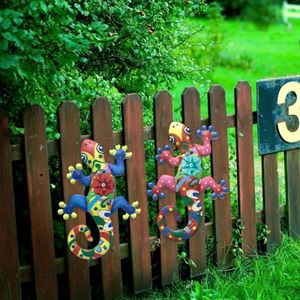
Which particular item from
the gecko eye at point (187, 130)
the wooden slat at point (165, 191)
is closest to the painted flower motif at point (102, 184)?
the wooden slat at point (165, 191)

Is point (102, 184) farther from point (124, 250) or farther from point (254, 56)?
point (254, 56)

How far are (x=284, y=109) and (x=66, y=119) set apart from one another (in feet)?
5.08

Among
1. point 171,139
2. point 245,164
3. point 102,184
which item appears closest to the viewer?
point 102,184

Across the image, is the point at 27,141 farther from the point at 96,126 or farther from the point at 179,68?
the point at 179,68

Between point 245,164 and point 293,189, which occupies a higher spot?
point 245,164

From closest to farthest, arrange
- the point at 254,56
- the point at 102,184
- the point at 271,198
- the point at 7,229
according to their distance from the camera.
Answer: the point at 7,229 → the point at 102,184 → the point at 271,198 → the point at 254,56

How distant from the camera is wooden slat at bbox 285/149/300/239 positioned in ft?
16.3

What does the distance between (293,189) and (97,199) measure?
1.51 metres

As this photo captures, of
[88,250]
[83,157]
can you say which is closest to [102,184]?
[83,157]

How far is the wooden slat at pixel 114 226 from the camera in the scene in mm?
4082

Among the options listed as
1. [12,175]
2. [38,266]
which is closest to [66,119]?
[12,175]

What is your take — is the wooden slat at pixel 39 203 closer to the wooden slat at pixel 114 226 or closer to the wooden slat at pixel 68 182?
the wooden slat at pixel 68 182

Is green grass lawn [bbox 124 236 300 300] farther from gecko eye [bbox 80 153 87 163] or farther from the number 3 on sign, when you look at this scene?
gecko eye [bbox 80 153 87 163]

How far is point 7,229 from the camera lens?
12.7 feet
